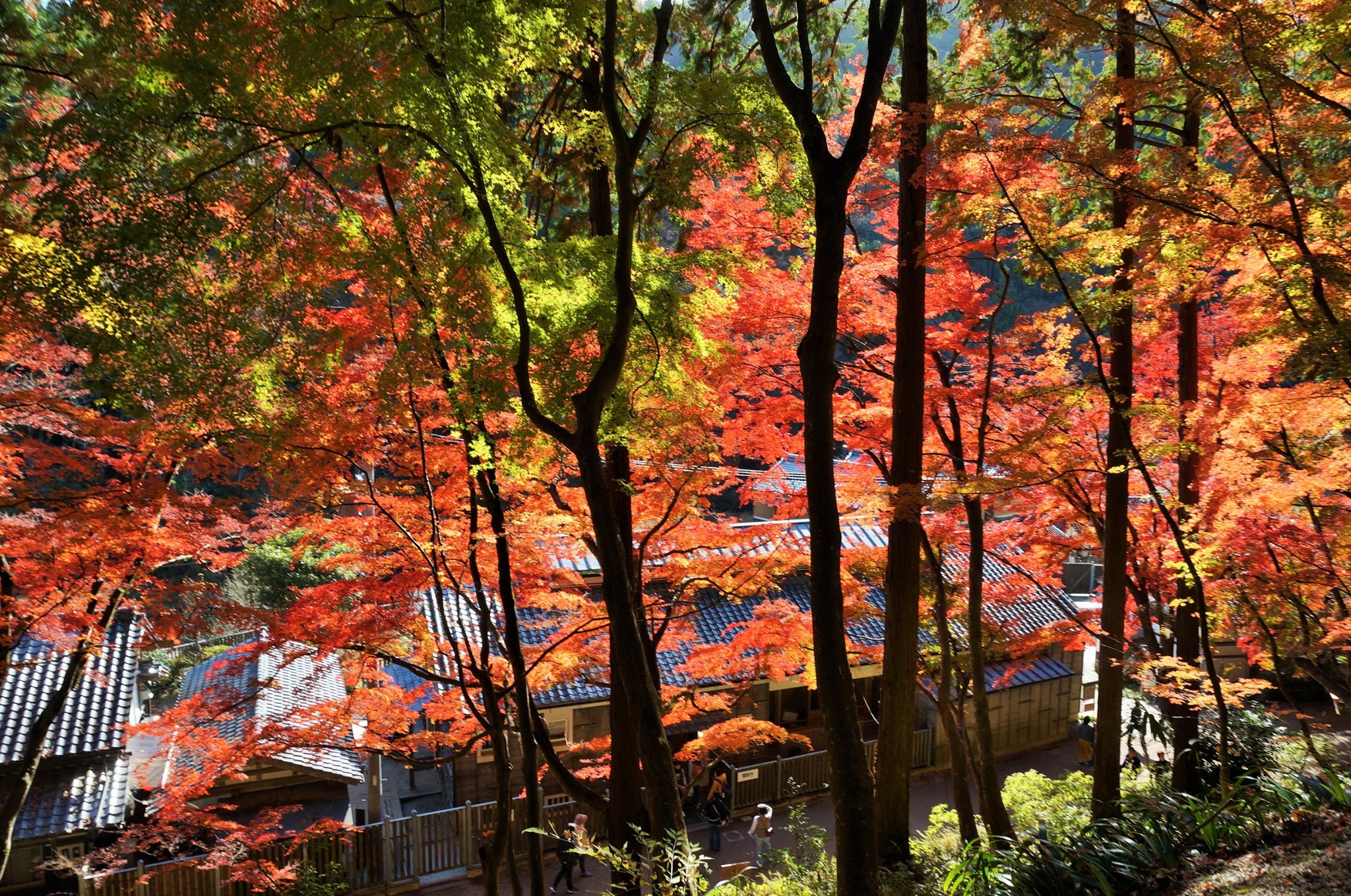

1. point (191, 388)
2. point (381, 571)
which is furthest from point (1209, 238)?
point (381, 571)

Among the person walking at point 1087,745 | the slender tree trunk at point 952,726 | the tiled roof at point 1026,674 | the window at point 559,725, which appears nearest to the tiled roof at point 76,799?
the window at point 559,725

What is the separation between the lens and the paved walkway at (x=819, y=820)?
33.3ft

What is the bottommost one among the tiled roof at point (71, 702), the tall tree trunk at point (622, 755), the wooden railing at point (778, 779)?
the wooden railing at point (778, 779)

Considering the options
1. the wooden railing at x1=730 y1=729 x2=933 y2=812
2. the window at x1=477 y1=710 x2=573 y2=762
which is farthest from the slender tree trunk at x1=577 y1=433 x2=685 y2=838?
the wooden railing at x1=730 y1=729 x2=933 y2=812

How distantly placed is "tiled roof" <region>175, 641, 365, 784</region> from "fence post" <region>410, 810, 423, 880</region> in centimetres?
133

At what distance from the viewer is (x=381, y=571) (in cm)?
809

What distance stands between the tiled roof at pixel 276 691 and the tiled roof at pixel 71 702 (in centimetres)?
95

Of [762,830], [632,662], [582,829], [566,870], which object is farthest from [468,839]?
[632,662]

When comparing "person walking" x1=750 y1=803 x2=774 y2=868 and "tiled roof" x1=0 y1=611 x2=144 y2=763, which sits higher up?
"tiled roof" x1=0 y1=611 x2=144 y2=763

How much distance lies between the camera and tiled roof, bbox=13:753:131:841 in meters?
9.13

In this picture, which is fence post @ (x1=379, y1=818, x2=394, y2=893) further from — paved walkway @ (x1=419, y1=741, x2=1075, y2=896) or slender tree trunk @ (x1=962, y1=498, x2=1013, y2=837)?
slender tree trunk @ (x1=962, y1=498, x2=1013, y2=837)

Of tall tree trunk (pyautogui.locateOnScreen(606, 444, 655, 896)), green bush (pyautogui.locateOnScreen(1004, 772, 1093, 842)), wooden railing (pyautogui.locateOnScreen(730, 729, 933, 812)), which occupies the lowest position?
green bush (pyautogui.locateOnScreen(1004, 772, 1093, 842))

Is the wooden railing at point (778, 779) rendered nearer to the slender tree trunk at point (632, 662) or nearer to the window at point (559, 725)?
the window at point (559, 725)

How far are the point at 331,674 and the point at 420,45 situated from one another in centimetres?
1427
